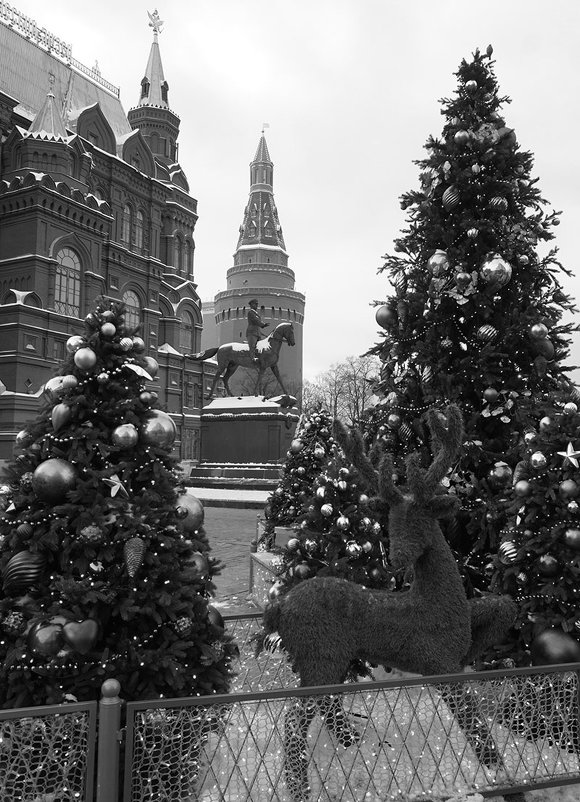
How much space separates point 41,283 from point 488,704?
1498 inches

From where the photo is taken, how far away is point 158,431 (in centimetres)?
352

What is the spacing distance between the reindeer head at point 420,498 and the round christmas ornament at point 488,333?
2.39m

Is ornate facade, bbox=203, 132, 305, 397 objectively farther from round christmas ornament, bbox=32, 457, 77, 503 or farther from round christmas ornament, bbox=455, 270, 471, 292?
round christmas ornament, bbox=32, 457, 77, 503

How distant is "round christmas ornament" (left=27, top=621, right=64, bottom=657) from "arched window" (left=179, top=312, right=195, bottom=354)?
159 feet

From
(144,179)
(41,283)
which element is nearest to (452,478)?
(41,283)

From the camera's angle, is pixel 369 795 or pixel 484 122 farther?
pixel 484 122

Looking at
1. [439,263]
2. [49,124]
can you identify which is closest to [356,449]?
Answer: [439,263]

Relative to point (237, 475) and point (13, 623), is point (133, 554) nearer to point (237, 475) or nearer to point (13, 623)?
point (13, 623)

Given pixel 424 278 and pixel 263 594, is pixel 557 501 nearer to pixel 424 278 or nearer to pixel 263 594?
pixel 424 278

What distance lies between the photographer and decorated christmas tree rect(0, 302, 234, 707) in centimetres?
303

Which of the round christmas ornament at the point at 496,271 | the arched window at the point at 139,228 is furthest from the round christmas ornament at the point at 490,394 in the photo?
the arched window at the point at 139,228

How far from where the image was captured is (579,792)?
125 inches

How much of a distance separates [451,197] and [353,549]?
357cm

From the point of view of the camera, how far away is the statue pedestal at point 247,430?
2202cm
